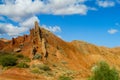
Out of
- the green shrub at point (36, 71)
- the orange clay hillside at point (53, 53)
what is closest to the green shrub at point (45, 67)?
the orange clay hillside at point (53, 53)

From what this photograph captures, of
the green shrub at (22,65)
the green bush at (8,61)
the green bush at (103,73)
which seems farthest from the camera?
the green bush at (8,61)

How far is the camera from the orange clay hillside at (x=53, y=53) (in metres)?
83.5

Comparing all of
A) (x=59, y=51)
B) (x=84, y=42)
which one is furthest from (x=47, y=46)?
(x=84, y=42)

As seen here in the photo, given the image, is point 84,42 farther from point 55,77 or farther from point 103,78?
point 103,78

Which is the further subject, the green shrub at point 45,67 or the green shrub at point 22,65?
the green shrub at point 45,67

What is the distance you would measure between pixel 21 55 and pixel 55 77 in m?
17.1

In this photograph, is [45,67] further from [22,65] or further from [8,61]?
[8,61]

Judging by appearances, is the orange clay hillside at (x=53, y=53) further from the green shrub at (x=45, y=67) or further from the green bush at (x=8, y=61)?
the green bush at (x=8, y=61)

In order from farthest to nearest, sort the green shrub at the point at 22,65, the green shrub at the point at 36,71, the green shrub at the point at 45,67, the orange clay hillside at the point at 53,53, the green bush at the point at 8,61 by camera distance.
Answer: the green bush at the point at 8,61 < the orange clay hillside at the point at 53,53 < the green shrub at the point at 45,67 < the green shrub at the point at 22,65 < the green shrub at the point at 36,71

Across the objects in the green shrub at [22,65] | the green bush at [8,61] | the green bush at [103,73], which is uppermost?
the green bush at [8,61]

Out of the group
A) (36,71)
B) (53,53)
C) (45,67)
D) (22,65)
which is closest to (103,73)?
(36,71)

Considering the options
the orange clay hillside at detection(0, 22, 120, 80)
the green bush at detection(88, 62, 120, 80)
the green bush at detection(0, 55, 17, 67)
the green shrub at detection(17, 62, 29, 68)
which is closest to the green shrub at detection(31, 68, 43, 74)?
the orange clay hillside at detection(0, 22, 120, 80)

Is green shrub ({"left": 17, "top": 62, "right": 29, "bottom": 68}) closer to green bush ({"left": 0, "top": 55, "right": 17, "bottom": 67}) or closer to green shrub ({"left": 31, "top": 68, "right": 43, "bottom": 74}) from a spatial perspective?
green shrub ({"left": 31, "top": 68, "right": 43, "bottom": 74})

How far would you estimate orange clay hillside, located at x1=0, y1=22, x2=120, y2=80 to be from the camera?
83.5 metres
